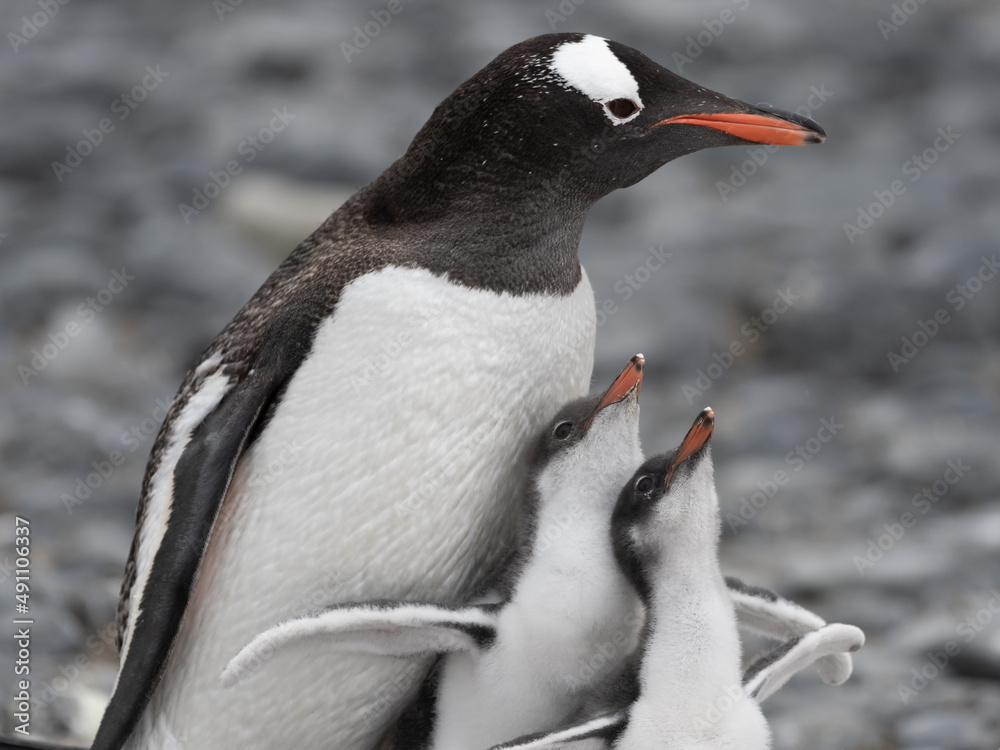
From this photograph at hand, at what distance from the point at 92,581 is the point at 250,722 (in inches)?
51.2

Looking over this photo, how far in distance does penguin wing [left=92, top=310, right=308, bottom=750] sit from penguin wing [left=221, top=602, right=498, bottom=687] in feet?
0.41

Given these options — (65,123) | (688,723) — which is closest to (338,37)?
(65,123)

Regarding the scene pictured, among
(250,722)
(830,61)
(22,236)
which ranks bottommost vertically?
(22,236)

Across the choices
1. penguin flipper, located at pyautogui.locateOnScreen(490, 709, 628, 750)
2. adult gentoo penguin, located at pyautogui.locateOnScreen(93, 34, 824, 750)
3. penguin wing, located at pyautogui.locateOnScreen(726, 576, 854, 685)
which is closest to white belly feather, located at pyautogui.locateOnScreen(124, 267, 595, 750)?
adult gentoo penguin, located at pyautogui.locateOnScreen(93, 34, 824, 750)

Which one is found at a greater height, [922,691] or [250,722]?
[250,722]

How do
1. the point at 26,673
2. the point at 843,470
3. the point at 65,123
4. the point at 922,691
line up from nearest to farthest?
the point at 26,673 → the point at 922,691 → the point at 843,470 → the point at 65,123

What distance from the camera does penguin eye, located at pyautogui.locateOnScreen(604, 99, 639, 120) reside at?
1.49m

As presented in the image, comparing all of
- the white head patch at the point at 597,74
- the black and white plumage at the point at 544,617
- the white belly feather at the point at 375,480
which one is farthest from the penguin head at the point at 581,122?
the black and white plumage at the point at 544,617

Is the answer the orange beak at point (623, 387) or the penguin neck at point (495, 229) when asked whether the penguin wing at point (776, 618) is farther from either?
the penguin neck at point (495, 229)

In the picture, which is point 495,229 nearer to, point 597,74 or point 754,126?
point 597,74

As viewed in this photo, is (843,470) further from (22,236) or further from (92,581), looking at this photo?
(22,236)

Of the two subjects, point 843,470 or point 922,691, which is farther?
point 843,470

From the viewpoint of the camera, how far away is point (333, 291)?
1.54 metres

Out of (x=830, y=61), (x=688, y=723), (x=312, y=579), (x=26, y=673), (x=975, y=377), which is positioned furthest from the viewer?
(x=830, y=61)
